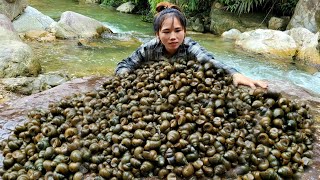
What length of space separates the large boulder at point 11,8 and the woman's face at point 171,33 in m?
10.5

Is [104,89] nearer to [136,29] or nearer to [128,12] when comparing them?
[136,29]

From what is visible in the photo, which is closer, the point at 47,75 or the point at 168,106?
the point at 168,106

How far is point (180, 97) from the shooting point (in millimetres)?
3283

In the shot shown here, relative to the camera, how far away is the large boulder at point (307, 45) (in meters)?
10.3

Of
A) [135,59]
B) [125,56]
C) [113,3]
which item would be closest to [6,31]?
[125,56]

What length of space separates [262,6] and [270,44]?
4.45 meters

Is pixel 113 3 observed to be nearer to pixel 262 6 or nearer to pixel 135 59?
pixel 262 6

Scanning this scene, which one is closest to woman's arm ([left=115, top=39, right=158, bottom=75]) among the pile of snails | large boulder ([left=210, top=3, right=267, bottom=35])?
the pile of snails

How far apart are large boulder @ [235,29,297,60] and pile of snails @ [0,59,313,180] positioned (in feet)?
26.1

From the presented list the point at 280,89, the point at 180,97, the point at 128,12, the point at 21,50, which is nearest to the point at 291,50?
the point at 280,89

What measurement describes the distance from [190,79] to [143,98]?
1.73 ft

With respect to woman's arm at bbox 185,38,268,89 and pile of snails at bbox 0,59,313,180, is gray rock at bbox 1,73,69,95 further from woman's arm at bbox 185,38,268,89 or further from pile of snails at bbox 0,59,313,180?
woman's arm at bbox 185,38,268,89

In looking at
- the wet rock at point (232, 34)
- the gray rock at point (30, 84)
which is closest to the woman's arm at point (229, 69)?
the gray rock at point (30, 84)

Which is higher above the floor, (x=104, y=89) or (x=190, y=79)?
(x=190, y=79)
